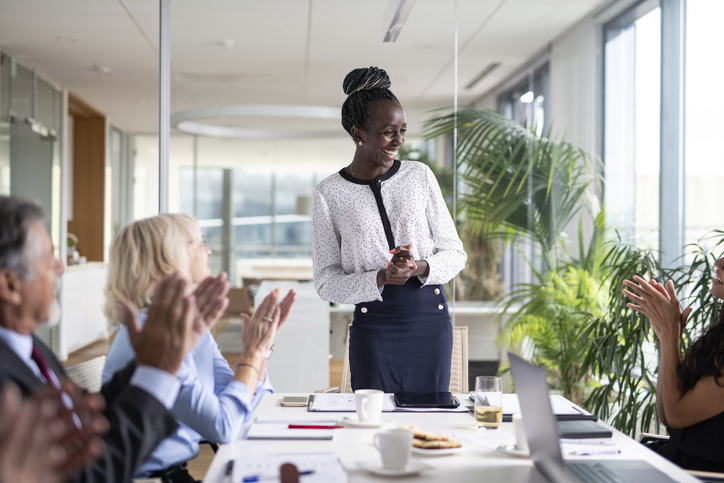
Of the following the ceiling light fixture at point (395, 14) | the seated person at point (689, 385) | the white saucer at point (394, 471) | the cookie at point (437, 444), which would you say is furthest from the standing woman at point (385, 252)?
the white saucer at point (394, 471)

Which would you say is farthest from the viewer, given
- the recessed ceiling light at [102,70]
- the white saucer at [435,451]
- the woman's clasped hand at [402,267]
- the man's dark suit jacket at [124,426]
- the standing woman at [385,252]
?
the recessed ceiling light at [102,70]

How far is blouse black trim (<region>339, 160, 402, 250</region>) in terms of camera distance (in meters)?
2.45

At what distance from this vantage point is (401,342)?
7.89 ft

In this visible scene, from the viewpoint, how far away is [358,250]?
96.1 inches

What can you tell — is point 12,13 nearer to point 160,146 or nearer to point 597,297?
point 160,146

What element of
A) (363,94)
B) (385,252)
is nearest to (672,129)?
(363,94)

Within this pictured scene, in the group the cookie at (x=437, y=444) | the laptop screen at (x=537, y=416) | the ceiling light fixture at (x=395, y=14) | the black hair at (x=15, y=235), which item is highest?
the ceiling light fixture at (x=395, y=14)

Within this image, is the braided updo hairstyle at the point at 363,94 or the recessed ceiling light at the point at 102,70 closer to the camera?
the braided updo hairstyle at the point at 363,94

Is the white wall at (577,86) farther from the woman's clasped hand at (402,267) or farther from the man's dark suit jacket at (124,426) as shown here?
the man's dark suit jacket at (124,426)

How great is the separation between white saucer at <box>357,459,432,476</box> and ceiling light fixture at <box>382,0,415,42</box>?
1.92 meters

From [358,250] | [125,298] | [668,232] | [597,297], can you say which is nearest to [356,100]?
[358,250]

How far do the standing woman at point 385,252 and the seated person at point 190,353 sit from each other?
72 centimetres

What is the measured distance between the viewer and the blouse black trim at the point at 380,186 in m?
2.45

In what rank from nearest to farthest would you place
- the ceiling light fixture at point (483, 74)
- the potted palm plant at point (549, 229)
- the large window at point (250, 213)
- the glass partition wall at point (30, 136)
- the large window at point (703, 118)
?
the large window at point (703, 118)
the potted palm plant at point (549, 229)
the large window at point (250, 213)
the ceiling light fixture at point (483, 74)
the glass partition wall at point (30, 136)
